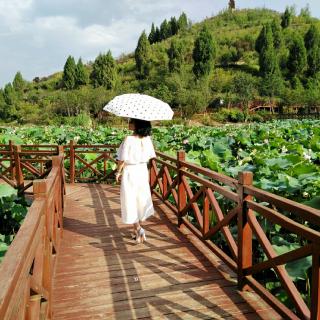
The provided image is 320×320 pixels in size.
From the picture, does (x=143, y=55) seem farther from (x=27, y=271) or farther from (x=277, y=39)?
(x=27, y=271)

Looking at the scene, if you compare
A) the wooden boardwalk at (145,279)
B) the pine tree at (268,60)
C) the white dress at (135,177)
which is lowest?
the wooden boardwalk at (145,279)

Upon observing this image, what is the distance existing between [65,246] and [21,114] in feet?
143

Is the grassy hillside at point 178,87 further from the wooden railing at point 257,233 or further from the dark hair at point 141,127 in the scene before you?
the wooden railing at point 257,233

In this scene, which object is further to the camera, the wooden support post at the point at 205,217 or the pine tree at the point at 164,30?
the pine tree at the point at 164,30

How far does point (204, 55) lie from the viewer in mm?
50156

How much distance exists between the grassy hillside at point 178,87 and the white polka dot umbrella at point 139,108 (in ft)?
85.8

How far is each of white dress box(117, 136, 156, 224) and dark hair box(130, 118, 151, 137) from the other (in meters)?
0.06

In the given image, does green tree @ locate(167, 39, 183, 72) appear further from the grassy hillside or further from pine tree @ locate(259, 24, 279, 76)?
pine tree @ locate(259, 24, 279, 76)

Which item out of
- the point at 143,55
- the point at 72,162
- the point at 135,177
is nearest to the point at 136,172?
the point at 135,177

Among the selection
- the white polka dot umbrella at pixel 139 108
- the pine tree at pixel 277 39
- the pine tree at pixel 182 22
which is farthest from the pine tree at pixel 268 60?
the white polka dot umbrella at pixel 139 108

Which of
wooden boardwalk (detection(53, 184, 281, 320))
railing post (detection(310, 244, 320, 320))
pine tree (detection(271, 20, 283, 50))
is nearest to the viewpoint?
railing post (detection(310, 244, 320, 320))

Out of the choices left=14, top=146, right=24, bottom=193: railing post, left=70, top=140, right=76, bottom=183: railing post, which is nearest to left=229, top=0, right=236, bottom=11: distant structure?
left=70, top=140, right=76, bottom=183: railing post

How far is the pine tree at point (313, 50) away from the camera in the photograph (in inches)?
1922

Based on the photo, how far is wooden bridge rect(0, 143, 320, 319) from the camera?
6.95ft
